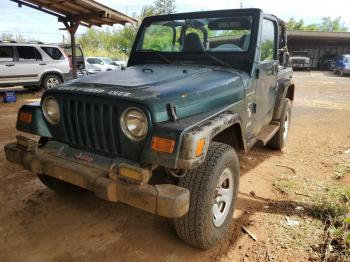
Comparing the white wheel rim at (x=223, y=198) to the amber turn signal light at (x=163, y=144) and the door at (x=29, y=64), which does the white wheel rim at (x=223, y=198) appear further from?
the door at (x=29, y=64)

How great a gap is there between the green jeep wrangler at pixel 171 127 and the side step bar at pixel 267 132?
14 centimetres

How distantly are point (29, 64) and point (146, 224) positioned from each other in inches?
392

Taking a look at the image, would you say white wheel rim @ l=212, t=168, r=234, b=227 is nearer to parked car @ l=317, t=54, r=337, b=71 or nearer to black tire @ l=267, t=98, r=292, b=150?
black tire @ l=267, t=98, r=292, b=150

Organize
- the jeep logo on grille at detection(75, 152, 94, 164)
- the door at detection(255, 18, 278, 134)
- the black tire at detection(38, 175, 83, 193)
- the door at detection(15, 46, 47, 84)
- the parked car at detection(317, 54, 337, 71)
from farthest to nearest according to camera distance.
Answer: the parked car at detection(317, 54, 337, 71) → the door at detection(15, 46, 47, 84) → the door at detection(255, 18, 278, 134) → the black tire at detection(38, 175, 83, 193) → the jeep logo on grille at detection(75, 152, 94, 164)

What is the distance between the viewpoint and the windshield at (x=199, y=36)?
11.9 feet

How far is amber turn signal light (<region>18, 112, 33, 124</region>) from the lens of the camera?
2990mm

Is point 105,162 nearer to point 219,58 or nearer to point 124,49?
point 219,58

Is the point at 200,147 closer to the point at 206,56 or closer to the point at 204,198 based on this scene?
the point at 204,198

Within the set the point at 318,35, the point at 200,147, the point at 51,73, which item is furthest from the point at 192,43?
the point at 318,35

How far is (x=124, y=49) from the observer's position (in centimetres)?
4050

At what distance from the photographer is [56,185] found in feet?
11.5

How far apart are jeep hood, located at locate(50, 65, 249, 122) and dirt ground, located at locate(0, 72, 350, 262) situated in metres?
1.16

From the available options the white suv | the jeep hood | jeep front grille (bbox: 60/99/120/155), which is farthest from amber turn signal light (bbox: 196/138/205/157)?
the white suv

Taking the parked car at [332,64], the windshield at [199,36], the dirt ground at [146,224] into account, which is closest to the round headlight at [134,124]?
the dirt ground at [146,224]
